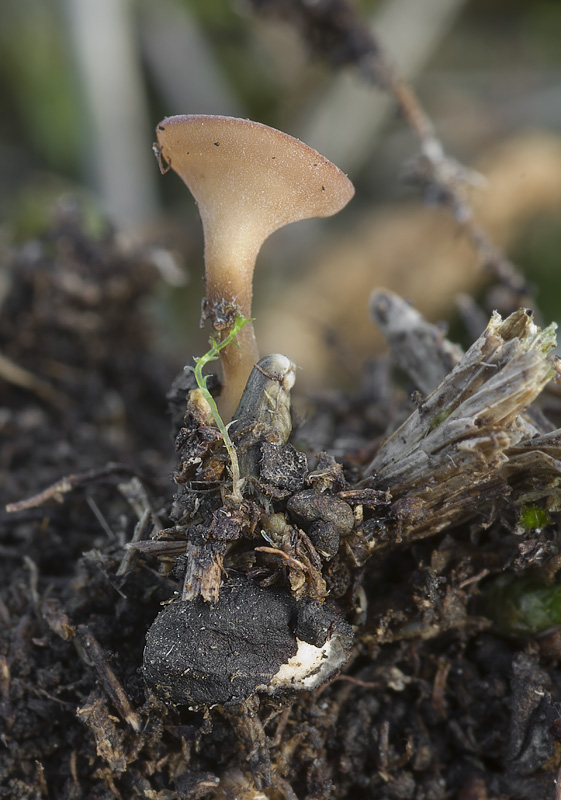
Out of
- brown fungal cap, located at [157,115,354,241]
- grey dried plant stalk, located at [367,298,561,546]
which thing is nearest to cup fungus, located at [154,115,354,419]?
brown fungal cap, located at [157,115,354,241]

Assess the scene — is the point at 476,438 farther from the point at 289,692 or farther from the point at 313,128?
the point at 313,128

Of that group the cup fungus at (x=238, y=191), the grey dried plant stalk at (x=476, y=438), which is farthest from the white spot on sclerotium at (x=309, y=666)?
the cup fungus at (x=238, y=191)

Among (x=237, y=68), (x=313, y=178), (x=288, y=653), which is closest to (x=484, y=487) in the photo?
(x=288, y=653)

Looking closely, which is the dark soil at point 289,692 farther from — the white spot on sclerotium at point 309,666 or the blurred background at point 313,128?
the blurred background at point 313,128

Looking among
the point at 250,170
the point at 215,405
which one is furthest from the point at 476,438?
the point at 250,170

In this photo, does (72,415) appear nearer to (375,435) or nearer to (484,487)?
(375,435)

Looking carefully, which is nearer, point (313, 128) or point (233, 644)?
point (233, 644)
